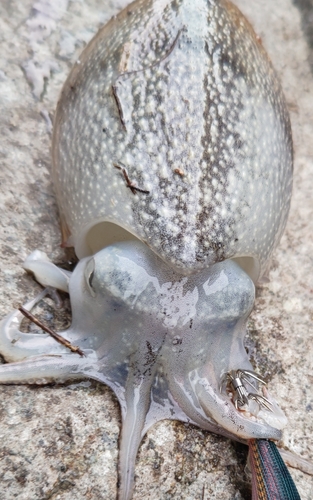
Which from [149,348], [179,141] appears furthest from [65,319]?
[179,141]

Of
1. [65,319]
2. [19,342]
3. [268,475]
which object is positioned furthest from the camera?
[65,319]

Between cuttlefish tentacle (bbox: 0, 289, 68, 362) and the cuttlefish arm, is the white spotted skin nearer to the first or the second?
the cuttlefish arm

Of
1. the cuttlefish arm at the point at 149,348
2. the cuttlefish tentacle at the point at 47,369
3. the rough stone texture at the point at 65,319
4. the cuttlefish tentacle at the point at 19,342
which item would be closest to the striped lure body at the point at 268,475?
the cuttlefish arm at the point at 149,348

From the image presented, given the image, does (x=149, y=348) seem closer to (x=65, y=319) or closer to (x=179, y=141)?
(x=65, y=319)

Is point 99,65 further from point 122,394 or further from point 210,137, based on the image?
point 122,394

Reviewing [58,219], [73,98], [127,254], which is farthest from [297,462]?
[73,98]

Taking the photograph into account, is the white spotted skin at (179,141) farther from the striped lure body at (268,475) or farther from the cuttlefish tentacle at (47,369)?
the striped lure body at (268,475)
